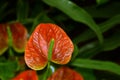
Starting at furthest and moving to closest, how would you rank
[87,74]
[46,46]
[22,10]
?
[22,10] < [87,74] < [46,46]

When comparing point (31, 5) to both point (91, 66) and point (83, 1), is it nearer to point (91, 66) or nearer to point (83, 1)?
point (83, 1)

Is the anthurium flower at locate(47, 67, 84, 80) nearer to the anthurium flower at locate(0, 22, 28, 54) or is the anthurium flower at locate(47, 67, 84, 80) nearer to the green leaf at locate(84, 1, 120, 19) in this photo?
the anthurium flower at locate(0, 22, 28, 54)

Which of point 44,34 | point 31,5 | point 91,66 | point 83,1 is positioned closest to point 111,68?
point 91,66

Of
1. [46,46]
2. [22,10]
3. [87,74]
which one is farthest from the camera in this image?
[22,10]

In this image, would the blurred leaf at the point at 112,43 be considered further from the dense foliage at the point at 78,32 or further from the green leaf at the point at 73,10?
the green leaf at the point at 73,10

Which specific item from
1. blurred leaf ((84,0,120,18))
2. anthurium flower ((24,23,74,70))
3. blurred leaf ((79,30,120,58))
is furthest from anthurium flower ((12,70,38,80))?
blurred leaf ((84,0,120,18))

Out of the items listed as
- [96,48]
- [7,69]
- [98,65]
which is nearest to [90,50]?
[96,48]

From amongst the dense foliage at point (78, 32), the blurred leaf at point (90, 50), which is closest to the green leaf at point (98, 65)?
the dense foliage at point (78, 32)

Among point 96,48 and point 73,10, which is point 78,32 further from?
point 73,10
